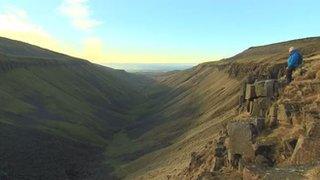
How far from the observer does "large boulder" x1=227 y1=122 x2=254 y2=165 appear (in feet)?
96.5

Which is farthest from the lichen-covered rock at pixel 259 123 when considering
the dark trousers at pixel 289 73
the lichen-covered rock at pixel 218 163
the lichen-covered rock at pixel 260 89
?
the dark trousers at pixel 289 73

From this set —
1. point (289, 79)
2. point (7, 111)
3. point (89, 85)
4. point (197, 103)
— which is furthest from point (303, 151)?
point (89, 85)

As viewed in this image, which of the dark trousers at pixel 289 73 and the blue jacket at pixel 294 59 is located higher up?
the blue jacket at pixel 294 59

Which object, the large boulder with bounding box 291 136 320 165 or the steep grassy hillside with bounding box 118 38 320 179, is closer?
the large boulder with bounding box 291 136 320 165

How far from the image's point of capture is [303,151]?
2534 centimetres

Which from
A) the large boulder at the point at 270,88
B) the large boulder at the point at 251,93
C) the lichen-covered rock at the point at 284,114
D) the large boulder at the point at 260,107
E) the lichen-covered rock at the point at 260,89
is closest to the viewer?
the lichen-covered rock at the point at 284,114

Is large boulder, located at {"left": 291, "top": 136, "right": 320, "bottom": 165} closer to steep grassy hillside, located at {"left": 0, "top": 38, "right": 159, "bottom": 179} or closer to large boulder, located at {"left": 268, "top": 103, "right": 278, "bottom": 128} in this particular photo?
large boulder, located at {"left": 268, "top": 103, "right": 278, "bottom": 128}

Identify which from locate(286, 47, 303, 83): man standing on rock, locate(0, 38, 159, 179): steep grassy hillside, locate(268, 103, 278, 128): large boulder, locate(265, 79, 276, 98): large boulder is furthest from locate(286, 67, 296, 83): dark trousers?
locate(0, 38, 159, 179): steep grassy hillside

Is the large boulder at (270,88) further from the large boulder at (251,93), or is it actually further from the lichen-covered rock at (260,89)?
the large boulder at (251,93)

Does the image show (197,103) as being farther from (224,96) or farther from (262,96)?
(262,96)

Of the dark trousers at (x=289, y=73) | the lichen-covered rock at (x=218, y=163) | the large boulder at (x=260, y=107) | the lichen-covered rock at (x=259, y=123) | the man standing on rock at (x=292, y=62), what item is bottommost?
the lichen-covered rock at (x=218, y=163)

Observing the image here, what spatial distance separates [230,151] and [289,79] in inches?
309

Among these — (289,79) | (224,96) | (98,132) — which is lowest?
(98,132)

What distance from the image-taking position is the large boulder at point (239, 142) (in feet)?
96.5
